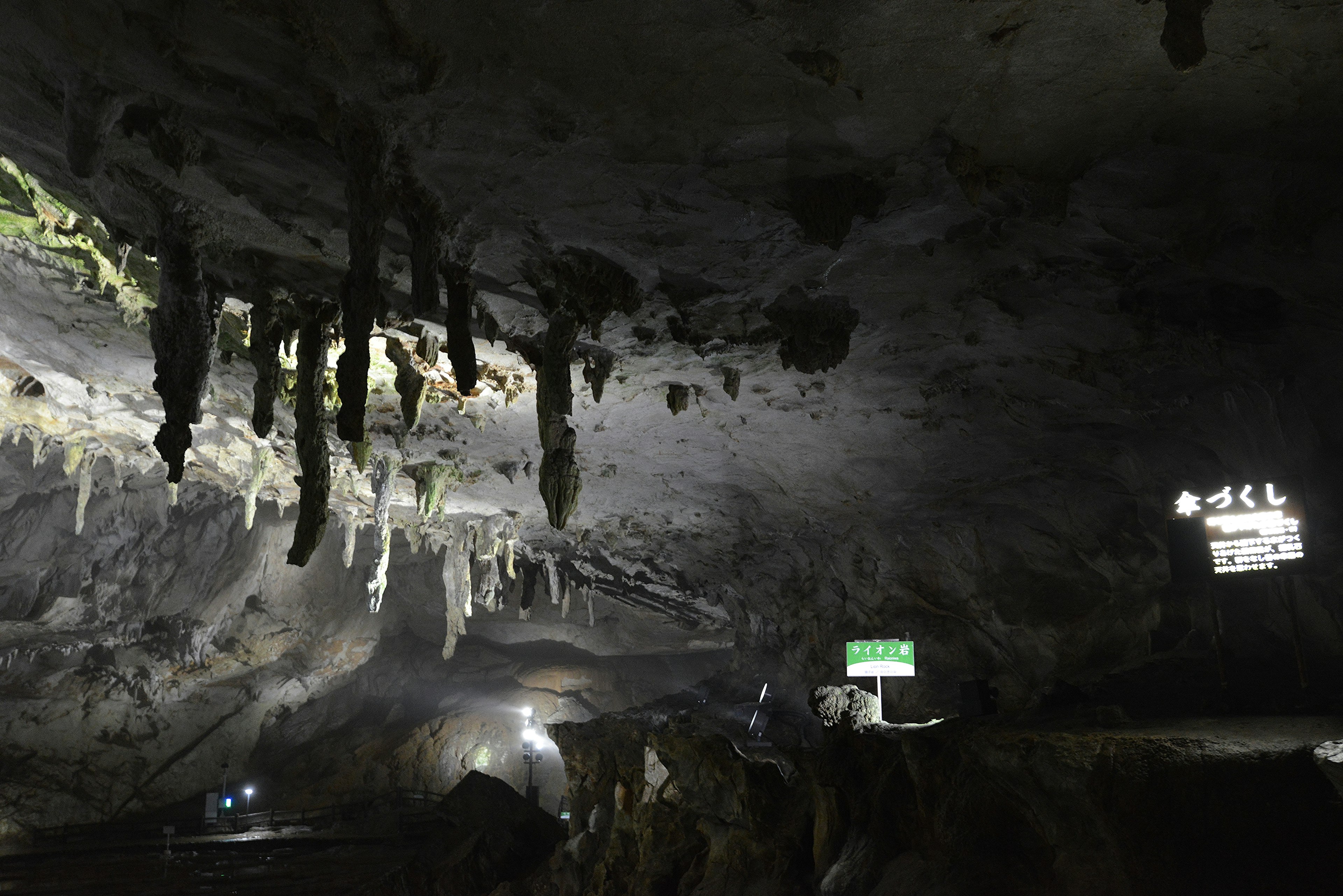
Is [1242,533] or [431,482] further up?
[431,482]

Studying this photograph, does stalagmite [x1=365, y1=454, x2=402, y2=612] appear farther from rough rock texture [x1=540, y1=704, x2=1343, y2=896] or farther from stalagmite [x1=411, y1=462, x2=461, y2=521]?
rough rock texture [x1=540, y1=704, x2=1343, y2=896]

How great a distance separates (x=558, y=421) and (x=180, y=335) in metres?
3.45

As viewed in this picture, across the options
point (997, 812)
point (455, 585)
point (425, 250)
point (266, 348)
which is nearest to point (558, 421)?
point (266, 348)

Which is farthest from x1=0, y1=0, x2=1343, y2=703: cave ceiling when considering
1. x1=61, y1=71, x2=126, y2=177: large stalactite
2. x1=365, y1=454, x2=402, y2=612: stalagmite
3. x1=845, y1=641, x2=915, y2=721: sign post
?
x1=845, y1=641, x2=915, y2=721: sign post

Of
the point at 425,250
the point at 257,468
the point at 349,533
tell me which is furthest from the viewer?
the point at 349,533

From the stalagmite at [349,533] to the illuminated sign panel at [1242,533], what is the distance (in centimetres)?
1226

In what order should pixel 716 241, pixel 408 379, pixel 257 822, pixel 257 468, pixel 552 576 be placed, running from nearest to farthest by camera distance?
pixel 716 241, pixel 408 379, pixel 257 468, pixel 552 576, pixel 257 822

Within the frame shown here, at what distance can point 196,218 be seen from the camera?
6.09m

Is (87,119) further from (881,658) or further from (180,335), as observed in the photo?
(881,658)

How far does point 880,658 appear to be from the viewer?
37.0 ft

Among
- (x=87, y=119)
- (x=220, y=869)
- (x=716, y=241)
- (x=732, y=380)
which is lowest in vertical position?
(x=220, y=869)

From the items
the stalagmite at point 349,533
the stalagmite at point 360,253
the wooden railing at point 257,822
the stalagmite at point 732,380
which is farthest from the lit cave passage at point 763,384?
the stalagmite at point 349,533

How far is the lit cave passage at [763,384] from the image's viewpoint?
14.7 ft

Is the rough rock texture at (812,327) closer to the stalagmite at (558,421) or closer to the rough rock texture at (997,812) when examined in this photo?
the stalagmite at (558,421)
